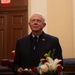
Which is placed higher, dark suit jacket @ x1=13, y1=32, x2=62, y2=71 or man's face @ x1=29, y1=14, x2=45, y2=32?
man's face @ x1=29, y1=14, x2=45, y2=32

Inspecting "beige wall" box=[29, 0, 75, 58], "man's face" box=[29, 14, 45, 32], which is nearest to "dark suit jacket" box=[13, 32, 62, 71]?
"man's face" box=[29, 14, 45, 32]

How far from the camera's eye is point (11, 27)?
6.12 meters

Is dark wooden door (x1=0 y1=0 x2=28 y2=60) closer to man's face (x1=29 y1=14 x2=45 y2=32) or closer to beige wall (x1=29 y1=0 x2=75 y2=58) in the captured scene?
beige wall (x1=29 y1=0 x2=75 y2=58)

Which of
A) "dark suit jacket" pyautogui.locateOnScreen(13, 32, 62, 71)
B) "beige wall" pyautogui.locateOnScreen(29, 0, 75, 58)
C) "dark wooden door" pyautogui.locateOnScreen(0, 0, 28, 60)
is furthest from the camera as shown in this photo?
"dark wooden door" pyautogui.locateOnScreen(0, 0, 28, 60)

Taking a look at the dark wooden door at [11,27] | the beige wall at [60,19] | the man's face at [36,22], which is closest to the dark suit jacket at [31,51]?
the man's face at [36,22]

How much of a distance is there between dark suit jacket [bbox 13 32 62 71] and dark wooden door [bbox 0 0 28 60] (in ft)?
11.3

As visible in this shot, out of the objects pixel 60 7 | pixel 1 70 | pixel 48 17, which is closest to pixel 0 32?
pixel 48 17

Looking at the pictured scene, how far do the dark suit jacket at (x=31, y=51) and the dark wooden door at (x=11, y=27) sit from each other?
11.3 feet

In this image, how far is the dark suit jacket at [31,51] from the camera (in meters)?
2.43

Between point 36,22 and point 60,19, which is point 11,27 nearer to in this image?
point 60,19

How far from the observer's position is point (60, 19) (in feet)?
18.7

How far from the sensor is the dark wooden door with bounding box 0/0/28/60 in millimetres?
6020

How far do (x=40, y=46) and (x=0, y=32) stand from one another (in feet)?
12.4

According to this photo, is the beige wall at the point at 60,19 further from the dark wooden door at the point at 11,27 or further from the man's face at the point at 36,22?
the man's face at the point at 36,22
